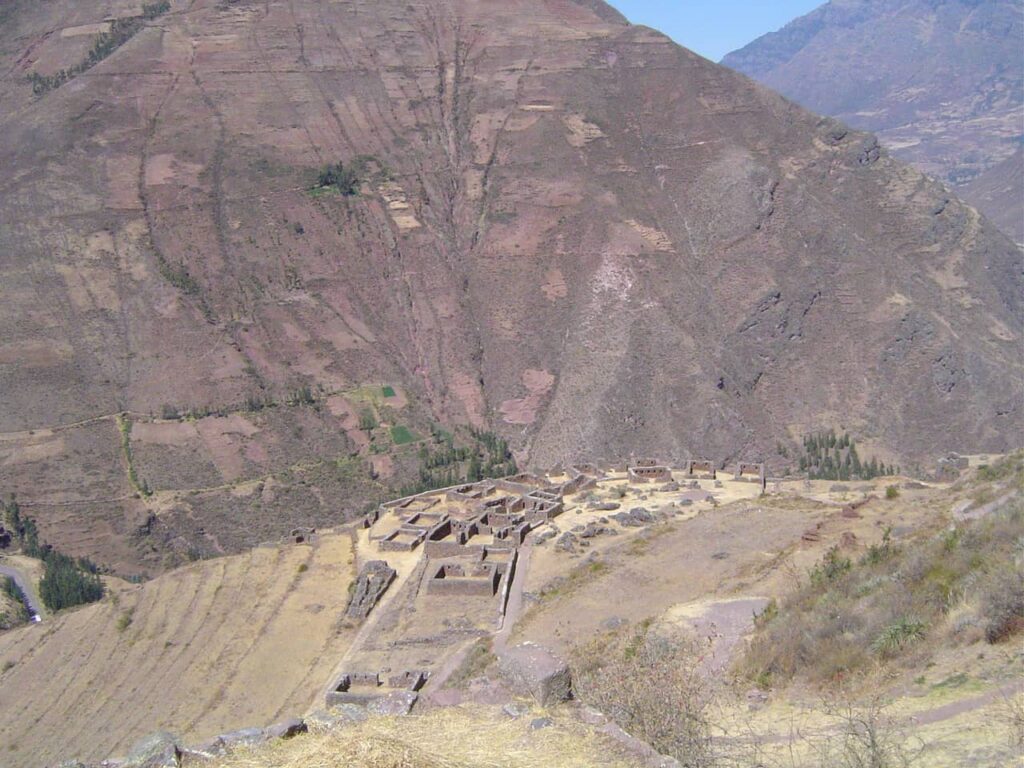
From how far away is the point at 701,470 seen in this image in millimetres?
64688

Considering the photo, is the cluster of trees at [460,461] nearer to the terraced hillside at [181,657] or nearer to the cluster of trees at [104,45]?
the terraced hillside at [181,657]

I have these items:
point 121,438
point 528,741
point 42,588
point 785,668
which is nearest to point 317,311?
point 121,438

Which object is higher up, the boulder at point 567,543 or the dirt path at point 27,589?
the boulder at point 567,543

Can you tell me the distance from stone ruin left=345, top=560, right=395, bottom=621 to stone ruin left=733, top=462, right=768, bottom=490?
2185 cm

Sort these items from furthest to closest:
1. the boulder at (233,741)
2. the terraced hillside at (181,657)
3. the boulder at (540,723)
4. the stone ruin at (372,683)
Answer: the terraced hillside at (181,657) < the stone ruin at (372,683) < the boulder at (540,723) < the boulder at (233,741)

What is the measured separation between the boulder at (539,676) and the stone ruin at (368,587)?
29.1 meters

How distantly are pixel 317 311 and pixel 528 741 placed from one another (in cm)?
8146

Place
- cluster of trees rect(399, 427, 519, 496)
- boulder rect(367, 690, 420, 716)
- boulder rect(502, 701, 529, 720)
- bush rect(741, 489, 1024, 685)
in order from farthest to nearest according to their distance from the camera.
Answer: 1. cluster of trees rect(399, 427, 519, 496)
2. bush rect(741, 489, 1024, 685)
3. boulder rect(367, 690, 420, 716)
4. boulder rect(502, 701, 529, 720)

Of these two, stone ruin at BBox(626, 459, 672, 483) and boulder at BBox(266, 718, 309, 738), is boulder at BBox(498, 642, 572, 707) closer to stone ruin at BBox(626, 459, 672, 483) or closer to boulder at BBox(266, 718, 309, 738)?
boulder at BBox(266, 718, 309, 738)

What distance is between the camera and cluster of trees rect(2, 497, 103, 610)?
6209cm

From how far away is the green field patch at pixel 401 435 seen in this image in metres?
83.6

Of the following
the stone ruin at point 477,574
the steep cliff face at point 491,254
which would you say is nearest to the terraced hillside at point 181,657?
the stone ruin at point 477,574

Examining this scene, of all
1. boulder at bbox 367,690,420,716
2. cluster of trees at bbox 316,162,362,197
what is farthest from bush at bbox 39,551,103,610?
cluster of trees at bbox 316,162,362,197

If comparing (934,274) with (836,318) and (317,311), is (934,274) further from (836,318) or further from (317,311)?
(317,311)
